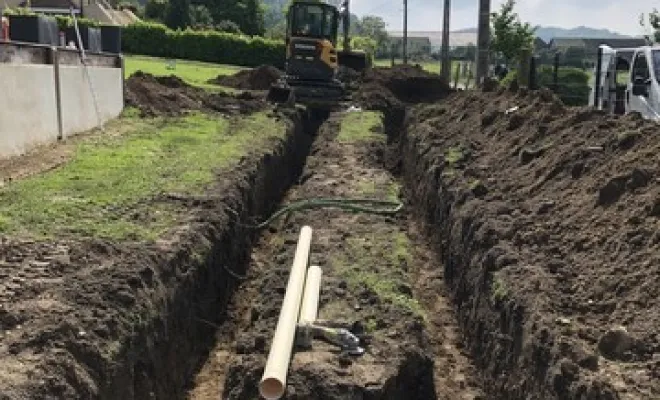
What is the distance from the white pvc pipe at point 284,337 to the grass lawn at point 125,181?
1.58 metres

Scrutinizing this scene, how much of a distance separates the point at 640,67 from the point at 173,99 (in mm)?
11776

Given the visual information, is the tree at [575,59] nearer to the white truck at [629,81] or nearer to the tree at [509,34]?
the tree at [509,34]

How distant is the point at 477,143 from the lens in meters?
14.8

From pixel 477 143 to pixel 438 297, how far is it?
5.54 m

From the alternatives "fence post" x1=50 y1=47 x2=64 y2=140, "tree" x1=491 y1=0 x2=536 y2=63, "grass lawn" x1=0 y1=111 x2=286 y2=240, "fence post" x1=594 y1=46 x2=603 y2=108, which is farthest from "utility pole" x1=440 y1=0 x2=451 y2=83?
"fence post" x1=50 y1=47 x2=64 y2=140

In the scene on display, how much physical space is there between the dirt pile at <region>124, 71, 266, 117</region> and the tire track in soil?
7.67 metres

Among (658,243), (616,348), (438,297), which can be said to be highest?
(658,243)

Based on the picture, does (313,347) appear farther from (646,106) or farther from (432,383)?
(646,106)

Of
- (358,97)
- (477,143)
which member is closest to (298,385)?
(477,143)

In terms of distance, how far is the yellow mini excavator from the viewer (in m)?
24.1

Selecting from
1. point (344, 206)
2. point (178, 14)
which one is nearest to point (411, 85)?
point (344, 206)

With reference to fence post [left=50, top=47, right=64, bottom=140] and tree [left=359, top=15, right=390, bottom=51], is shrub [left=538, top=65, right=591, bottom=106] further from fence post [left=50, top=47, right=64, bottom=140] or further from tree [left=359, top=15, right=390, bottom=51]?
tree [left=359, top=15, right=390, bottom=51]

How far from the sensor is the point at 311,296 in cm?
769

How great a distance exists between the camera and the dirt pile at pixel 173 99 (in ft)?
66.5
